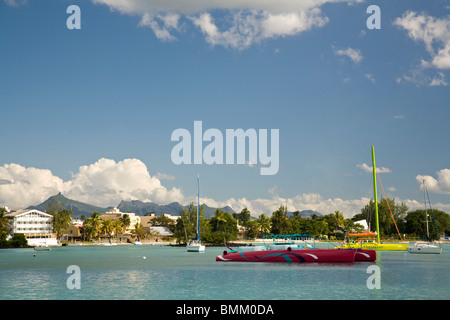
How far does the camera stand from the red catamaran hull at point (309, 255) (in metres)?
60.3

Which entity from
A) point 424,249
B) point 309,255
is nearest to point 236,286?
point 309,255

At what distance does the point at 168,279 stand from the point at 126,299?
1371cm

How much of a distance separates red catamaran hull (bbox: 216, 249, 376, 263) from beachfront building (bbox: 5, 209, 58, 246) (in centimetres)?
12554

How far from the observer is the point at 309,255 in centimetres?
6162

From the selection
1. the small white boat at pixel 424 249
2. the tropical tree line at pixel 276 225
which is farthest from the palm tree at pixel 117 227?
the small white boat at pixel 424 249

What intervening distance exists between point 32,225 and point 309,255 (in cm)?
14076

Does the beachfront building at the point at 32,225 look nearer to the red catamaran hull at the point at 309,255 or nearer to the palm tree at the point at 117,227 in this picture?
the palm tree at the point at 117,227

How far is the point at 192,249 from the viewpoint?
107 m

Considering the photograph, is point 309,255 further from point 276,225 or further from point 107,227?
point 107,227

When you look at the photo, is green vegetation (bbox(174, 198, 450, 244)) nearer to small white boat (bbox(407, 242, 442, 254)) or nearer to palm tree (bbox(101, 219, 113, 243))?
palm tree (bbox(101, 219, 113, 243))

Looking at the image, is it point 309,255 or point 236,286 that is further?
point 309,255

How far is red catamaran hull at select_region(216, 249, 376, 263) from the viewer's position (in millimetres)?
60312
